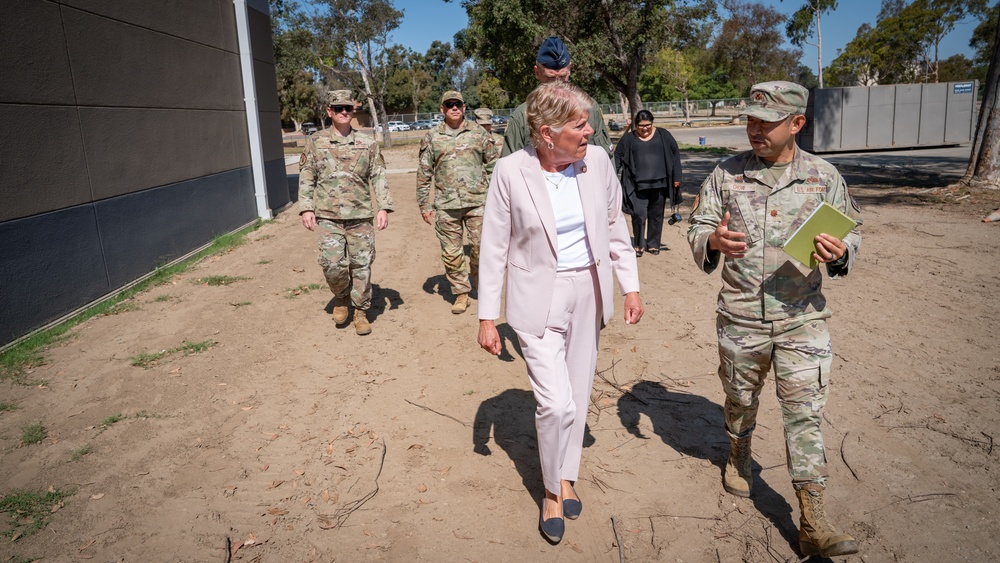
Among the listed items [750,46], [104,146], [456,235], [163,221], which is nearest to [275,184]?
[163,221]

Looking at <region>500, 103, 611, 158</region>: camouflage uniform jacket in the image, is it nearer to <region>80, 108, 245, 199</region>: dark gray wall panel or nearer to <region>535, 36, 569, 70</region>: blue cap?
<region>535, 36, 569, 70</region>: blue cap

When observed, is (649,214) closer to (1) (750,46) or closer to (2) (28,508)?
(2) (28,508)

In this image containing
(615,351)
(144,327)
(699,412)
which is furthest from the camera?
(144,327)

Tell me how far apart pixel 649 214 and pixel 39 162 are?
24.1 feet

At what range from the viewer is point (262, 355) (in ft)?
20.1

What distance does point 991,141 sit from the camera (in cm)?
1307

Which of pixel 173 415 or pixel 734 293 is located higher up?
pixel 734 293

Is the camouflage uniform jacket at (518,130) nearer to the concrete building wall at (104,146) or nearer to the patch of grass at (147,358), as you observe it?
the patch of grass at (147,358)

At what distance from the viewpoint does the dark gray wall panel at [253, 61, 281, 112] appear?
44.9 feet

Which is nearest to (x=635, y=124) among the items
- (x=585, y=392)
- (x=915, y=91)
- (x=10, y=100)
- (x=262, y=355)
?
(x=262, y=355)

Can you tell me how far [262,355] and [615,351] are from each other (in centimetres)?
323

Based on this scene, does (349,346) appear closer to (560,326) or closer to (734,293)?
(560,326)

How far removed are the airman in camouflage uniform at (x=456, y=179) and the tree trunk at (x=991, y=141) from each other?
11.2 meters

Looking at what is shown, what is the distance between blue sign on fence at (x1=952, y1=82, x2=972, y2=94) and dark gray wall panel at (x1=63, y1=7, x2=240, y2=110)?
2624 centimetres
